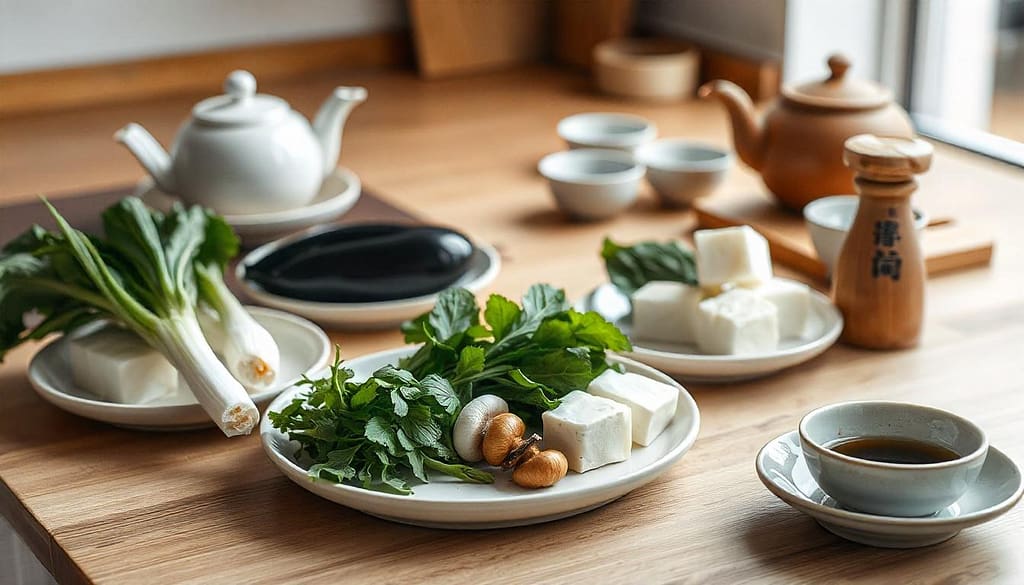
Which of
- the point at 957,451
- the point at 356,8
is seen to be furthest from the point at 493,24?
the point at 957,451

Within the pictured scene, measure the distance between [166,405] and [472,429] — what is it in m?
0.29

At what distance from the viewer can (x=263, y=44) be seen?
8.64 feet

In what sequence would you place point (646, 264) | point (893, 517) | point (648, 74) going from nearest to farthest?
1. point (893, 517)
2. point (646, 264)
3. point (648, 74)

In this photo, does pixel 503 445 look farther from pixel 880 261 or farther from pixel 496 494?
pixel 880 261

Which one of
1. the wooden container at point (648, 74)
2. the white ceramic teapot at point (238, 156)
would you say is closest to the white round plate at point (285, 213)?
the white ceramic teapot at point (238, 156)

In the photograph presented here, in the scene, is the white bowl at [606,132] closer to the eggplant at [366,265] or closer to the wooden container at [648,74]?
the wooden container at [648,74]

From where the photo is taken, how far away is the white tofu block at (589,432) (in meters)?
0.99

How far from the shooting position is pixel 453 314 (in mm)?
1110

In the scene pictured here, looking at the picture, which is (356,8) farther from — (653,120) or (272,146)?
(272,146)

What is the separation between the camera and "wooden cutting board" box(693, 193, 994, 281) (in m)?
1.51

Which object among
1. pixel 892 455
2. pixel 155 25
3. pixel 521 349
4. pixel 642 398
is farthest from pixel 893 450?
pixel 155 25

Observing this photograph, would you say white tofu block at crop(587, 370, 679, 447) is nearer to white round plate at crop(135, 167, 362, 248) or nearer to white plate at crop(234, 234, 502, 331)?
white plate at crop(234, 234, 502, 331)

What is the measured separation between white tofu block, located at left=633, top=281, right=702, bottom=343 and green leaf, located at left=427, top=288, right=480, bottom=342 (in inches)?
8.3

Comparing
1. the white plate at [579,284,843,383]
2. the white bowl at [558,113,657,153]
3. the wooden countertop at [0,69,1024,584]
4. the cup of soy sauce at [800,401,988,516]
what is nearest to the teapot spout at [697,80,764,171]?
the wooden countertop at [0,69,1024,584]
